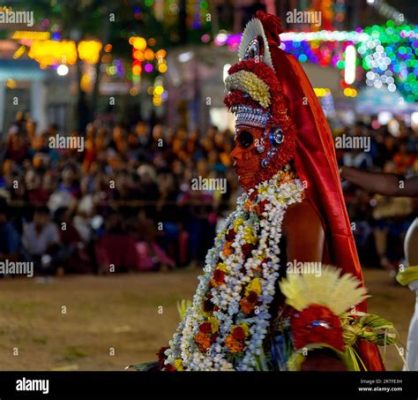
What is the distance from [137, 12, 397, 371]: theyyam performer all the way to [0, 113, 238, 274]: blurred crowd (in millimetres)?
9838

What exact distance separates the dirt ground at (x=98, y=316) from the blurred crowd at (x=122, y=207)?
390 mm

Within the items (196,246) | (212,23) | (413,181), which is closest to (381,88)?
(212,23)

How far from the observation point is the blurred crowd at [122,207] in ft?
49.4

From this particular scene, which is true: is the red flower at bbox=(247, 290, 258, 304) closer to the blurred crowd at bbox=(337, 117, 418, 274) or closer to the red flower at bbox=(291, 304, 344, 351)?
the red flower at bbox=(291, 304, 344, 351)

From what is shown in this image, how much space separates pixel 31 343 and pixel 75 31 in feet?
47.4

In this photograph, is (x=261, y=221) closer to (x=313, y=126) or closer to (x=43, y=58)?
(x=313, y=126)

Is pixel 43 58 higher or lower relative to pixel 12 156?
higher

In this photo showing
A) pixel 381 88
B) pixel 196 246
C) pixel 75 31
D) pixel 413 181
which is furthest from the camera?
pixel 381 88

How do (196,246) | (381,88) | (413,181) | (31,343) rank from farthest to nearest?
(381,88) < (196,246) < (31,343) < (413,181)

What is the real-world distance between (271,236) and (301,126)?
17.0 inches

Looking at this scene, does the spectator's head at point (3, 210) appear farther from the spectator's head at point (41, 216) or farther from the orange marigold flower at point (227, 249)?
the orange marigold flower at point (227, 249)

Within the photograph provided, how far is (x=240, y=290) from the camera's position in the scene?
4762 mm
